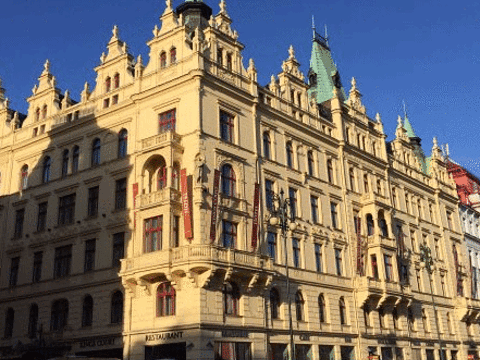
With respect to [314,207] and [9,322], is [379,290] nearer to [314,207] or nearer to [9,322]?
[314,207]

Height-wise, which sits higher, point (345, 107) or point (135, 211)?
point (345, 107)

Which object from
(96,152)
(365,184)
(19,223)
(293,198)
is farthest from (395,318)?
(19,223)

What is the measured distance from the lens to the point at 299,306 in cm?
4362

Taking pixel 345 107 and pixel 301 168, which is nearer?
pixel 301 168

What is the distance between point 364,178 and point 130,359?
2853 centimetres

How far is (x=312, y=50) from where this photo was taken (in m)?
66.8

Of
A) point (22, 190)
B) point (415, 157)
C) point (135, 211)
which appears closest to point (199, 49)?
point (135, 211)

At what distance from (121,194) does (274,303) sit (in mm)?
13227

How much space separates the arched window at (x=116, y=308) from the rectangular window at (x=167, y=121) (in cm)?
1147

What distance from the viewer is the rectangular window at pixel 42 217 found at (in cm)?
4726

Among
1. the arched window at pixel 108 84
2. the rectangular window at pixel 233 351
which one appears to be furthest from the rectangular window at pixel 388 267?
the arched window at pixel 108 84

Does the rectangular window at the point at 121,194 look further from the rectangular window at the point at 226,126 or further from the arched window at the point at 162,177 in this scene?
the rectangular window at the point at 226,126

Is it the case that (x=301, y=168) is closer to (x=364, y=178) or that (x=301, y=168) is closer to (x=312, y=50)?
(x=364, y=178)

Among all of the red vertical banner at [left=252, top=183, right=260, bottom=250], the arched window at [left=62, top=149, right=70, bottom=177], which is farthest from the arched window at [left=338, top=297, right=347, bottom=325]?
the arched window at [left=62, top=149, right=70, bottom=177]
